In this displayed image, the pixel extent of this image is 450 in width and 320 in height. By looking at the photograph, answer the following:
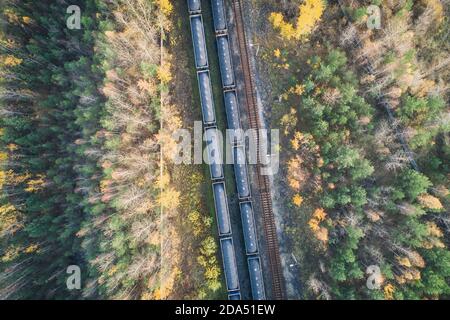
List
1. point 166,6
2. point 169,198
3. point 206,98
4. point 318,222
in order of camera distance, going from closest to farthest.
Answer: point 318,222 → point 169,198 → point 166,6 → point 206,98

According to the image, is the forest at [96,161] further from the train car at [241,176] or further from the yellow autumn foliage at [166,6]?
the train car at [241,176]

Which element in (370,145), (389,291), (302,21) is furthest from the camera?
(302,21)

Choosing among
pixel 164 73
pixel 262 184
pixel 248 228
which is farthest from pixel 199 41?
pixel 248 228

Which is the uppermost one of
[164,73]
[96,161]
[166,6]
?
[166,6]

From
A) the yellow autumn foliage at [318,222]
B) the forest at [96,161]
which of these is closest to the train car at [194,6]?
the forest at [96,161]

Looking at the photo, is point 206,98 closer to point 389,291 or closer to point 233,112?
point 233,112

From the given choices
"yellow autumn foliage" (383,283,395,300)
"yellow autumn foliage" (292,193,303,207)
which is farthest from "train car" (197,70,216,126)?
"yellow autumn foliage" (383,283,395,300)
